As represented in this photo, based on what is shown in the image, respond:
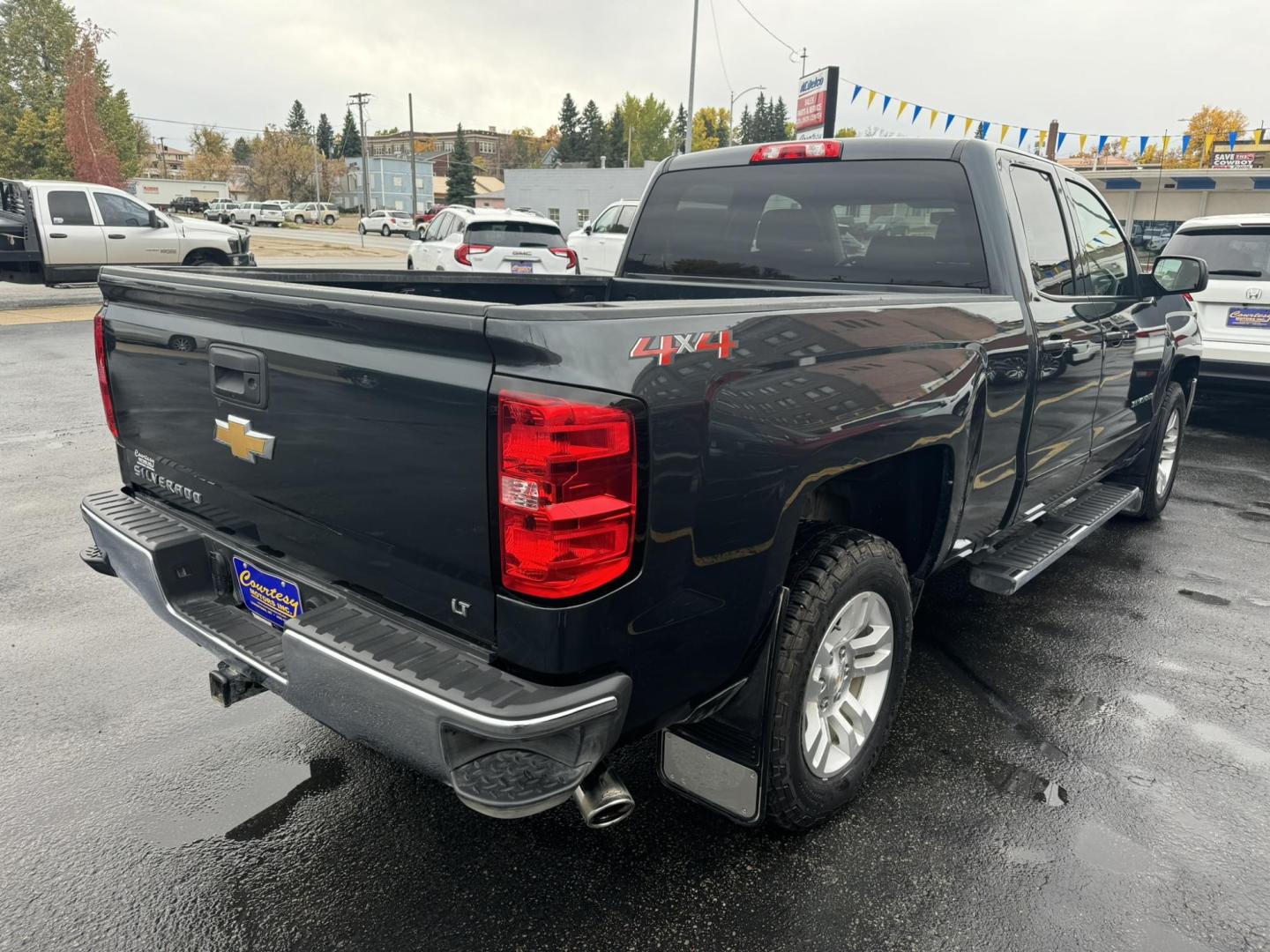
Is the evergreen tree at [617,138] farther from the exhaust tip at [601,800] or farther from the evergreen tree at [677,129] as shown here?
the exhaust tip at [601,800]

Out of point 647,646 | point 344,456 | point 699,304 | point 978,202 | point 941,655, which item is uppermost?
point 978,202

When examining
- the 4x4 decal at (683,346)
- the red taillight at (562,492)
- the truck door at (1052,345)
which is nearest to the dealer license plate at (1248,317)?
the truck door at (1052,345)

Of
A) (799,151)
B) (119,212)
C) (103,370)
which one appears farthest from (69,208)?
(799,151)

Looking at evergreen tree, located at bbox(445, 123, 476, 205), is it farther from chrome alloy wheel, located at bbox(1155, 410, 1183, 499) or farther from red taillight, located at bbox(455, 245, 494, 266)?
chrome alloy wheel, located at bbox(1155, 410, 1183, 499)

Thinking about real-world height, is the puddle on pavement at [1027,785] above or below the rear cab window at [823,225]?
below

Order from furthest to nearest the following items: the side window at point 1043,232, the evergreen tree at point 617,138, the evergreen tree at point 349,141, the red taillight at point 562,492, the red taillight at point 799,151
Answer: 1. the evergreen tree at point 349,141
2. the evergreen tree at point 617,138
3. the red taillight at point 799,151
4. the side window at point 1043,232
5. the red taillight at point 562,492

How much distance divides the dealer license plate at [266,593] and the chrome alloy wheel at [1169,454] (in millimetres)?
5445

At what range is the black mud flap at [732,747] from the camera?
7.54 ft

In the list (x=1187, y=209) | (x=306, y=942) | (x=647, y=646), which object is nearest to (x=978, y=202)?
(x=647, y=646)

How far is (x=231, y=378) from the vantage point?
7.96 ft

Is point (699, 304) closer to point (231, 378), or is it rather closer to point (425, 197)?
point (231, 378)

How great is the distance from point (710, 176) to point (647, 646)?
2788 mm

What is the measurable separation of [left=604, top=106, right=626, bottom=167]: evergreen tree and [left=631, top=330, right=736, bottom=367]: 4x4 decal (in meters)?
118

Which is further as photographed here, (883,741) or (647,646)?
(883,741)
